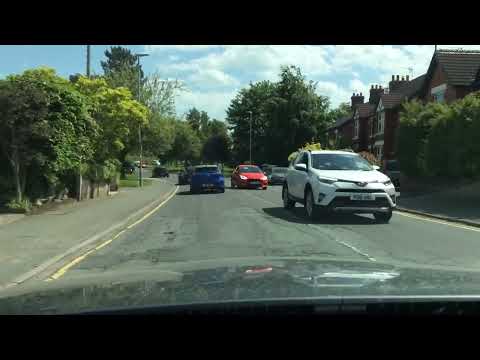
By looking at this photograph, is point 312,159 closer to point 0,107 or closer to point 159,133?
point 0,107

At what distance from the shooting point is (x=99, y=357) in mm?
2873

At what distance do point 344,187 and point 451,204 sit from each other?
7.67 m

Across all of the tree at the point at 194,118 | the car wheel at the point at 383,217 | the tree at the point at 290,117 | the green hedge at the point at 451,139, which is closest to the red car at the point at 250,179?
the green hedge at the point at 451,139

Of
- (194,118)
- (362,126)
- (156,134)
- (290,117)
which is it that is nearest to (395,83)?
(362,126)

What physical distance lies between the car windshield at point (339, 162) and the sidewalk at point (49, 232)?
211 inches

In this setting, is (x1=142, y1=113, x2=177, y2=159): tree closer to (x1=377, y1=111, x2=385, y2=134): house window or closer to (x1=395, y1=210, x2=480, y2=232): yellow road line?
(x1=377, y1=111, x2=385, y2=134): house window

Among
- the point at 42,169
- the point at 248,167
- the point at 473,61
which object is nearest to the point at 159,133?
the point at 248,167

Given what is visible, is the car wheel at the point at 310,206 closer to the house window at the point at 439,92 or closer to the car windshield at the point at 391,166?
the car windshield at the point at 391,166

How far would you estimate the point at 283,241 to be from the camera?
1105cm

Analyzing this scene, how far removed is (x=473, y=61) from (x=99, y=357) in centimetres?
3753

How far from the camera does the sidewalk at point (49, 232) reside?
913cm

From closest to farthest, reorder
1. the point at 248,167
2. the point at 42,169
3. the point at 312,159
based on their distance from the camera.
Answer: the point at 312,159 → the point at 42,169 → the point at 248,167

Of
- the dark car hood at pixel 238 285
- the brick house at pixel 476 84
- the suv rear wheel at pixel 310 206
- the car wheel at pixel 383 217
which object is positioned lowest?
the car wheel at pixel 383 217

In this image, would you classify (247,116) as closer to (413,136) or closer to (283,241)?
(413,136)
